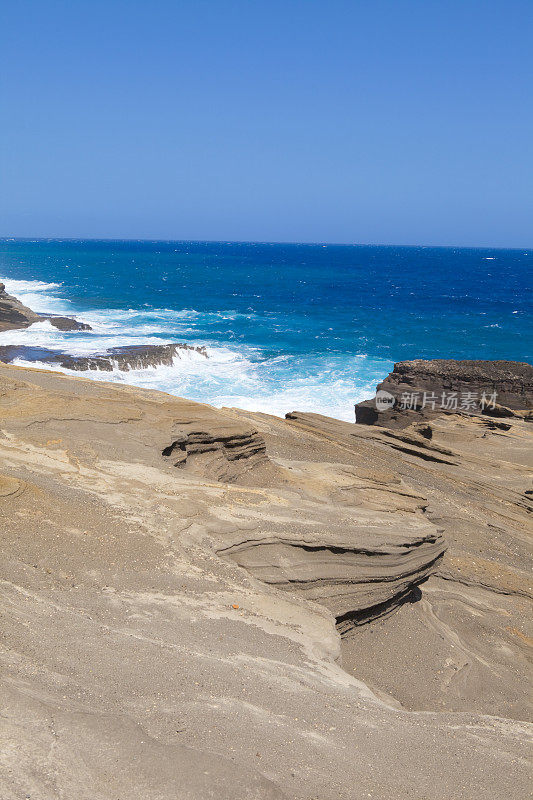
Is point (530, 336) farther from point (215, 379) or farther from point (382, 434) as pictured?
point (382, 434)

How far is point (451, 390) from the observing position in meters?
23.2

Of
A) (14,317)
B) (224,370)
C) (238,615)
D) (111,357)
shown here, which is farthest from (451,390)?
(14,317)

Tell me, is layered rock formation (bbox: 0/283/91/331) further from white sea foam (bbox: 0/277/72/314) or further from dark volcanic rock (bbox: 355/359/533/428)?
dark volcanic rock (bbox: 355/359/533/428)

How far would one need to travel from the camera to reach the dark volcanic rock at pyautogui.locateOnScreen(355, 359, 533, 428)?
895 inches

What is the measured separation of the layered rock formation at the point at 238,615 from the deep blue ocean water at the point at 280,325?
1811 cm

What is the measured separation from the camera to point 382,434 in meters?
17.8

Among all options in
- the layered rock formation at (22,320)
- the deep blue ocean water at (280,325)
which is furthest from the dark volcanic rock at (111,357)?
the layered rock formation at (22,320)

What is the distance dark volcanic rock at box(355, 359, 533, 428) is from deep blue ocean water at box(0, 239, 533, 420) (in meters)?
5.84

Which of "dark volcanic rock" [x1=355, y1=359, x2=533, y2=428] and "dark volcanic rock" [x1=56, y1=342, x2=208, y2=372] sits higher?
"dark volcanic rock" [x1=355, y1=359, x2=533, y2=428]

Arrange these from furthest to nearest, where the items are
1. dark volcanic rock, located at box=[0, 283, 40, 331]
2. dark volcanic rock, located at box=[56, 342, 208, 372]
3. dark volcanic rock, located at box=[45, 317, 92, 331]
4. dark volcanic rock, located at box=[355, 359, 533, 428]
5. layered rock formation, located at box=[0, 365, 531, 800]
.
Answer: dark volcanic rock, located at box=[45, 317, 92, 331] < dark volcanic rock, located at box=[0, 283, 40, 331] < dark volcanic rock, located at box=[56, 342, 208, 372] < dark volcanic rock, located at box=[355, 359, 533, 428] < layered rock formation, located at box=[0, 365, 531, 800]

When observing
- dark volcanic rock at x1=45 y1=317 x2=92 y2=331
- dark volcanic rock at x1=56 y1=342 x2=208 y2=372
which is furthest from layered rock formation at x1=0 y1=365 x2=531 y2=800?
dark volcanic rock at x1=45 y1=317 x2=92 y2=331

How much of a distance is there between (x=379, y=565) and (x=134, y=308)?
58088mm

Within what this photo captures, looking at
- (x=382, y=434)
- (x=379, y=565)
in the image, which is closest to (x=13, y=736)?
(x=379, y=565)

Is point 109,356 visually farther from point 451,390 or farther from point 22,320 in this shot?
point 451,390
